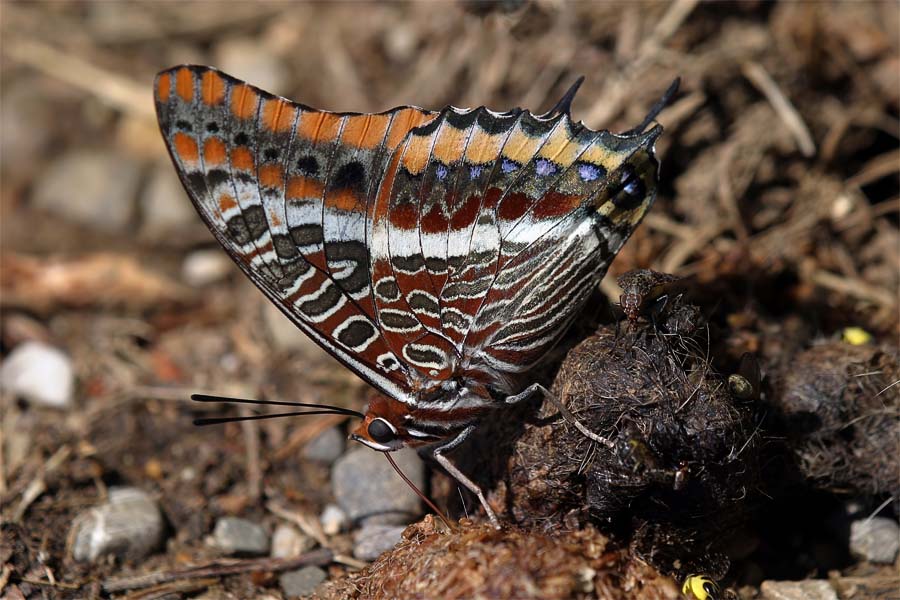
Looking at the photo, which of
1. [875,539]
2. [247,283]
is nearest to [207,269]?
[247,283]

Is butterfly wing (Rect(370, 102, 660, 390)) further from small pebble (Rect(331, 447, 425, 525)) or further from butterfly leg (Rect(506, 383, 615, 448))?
small pebble (Rect(331, 447, 425, 525))

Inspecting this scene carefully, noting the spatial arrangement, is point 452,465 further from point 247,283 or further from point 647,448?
point 247,283

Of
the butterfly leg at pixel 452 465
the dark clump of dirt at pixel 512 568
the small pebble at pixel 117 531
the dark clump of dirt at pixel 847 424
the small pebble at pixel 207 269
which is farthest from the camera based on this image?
the small pebble at pixel 207 269

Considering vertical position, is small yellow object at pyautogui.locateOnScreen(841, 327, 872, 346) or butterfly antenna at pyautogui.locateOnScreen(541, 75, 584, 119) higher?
butterfly antenna at pyautogui.locateOnScreen(541, 75, 584, 119)

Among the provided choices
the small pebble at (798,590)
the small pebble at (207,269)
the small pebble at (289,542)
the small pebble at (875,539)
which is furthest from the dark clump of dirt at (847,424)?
the small pebble at (207,269)

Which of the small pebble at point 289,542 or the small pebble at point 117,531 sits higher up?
the small pebble at point 117,531

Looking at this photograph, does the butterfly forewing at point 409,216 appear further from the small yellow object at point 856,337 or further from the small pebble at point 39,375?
the small pebble at point 39,375

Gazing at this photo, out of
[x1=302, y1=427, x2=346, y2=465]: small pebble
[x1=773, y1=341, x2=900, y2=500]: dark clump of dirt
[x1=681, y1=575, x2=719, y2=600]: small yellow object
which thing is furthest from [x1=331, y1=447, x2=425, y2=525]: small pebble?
[x1=773, y1=341, x2=900, y2=500]: dark clump of dirt
